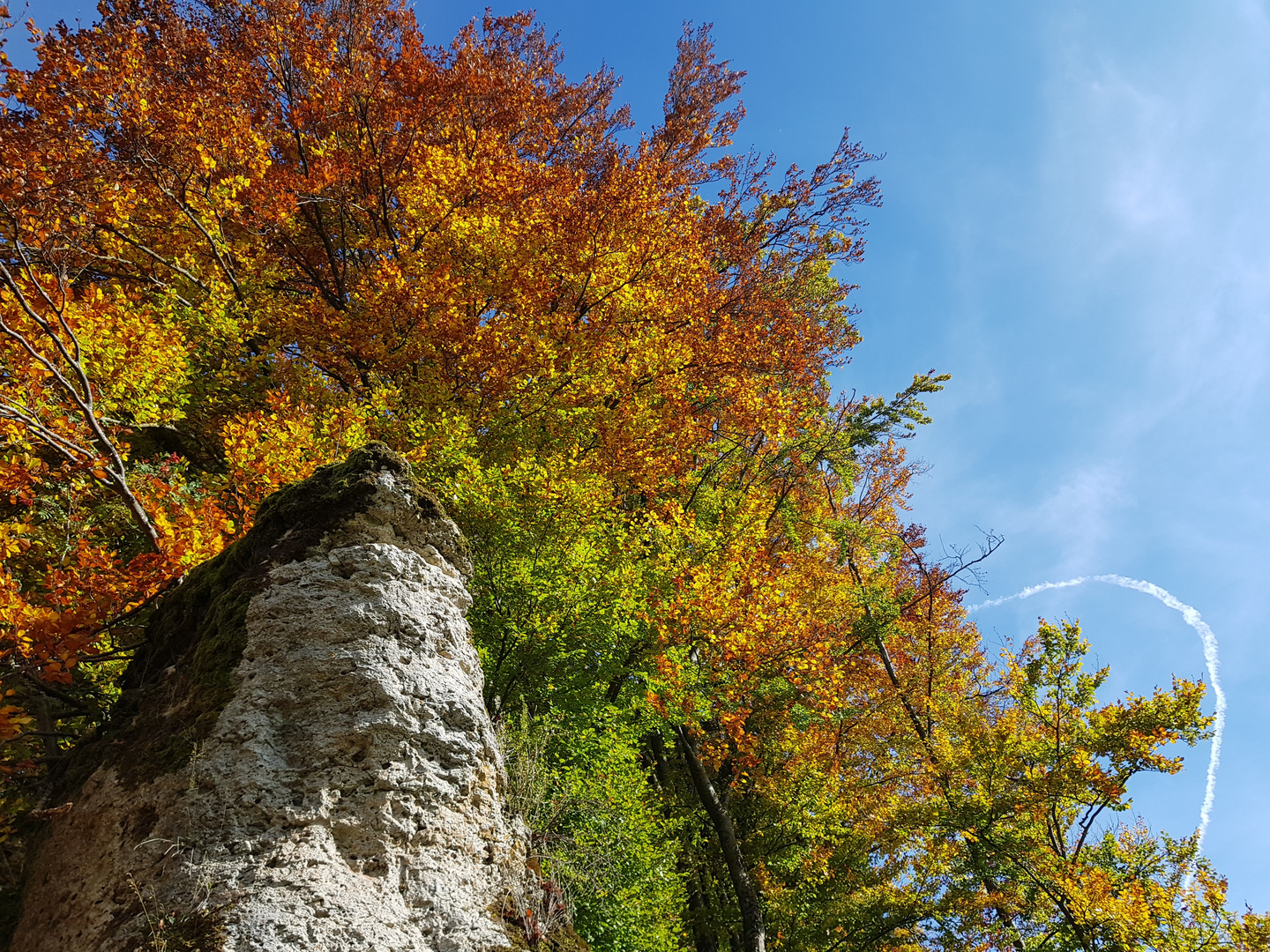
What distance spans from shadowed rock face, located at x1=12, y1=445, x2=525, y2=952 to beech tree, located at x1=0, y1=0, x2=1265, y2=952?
143 centimetres

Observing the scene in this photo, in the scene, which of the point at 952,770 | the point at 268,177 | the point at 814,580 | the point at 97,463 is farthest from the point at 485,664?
the point at 268,177

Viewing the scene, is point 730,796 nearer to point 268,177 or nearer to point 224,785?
point 224,785

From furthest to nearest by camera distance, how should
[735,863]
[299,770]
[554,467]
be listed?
[735,863] → [554,467] → [299,770]

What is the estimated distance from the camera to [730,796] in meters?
15.8

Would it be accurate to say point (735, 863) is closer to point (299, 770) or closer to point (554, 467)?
point (554, 467)

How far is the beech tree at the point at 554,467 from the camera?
823cm

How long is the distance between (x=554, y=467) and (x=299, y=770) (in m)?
7.21

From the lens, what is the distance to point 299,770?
3463 mm

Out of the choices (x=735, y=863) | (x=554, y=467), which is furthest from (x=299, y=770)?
(x=735, y=863)

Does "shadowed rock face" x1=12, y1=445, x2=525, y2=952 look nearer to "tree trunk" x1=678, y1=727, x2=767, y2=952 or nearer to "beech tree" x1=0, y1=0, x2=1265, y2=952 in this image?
"beech tree" x1=0, y1=0, x2=1265, y2=952

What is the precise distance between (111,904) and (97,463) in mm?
4108

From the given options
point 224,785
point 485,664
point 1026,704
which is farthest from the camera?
point 1026,704

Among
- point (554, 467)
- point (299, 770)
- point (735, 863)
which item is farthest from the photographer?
point (735, 863)

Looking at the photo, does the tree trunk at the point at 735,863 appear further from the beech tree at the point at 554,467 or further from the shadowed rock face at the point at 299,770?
the shadowed rock face at the point at 299,770
